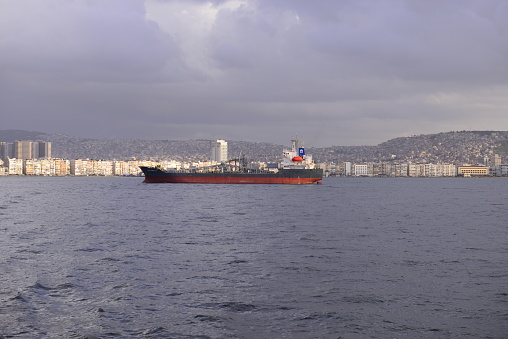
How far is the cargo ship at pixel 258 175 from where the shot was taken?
11106cm

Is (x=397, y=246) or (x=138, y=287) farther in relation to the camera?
(x=397, y=246)

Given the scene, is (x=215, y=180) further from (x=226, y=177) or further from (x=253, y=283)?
(x=253, y=283)

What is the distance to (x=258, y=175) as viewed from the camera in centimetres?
11525

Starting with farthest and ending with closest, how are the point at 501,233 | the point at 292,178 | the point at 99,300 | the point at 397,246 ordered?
the point at 292,178 → the point at 501,233 → the point at 397,246 → the point at 99,300

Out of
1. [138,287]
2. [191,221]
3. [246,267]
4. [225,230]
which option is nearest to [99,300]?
[138,287]

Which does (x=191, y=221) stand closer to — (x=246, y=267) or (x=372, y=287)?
(x=246, y=267)

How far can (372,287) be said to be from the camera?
49.2 ft

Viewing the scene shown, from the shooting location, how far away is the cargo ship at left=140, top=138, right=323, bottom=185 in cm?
11106

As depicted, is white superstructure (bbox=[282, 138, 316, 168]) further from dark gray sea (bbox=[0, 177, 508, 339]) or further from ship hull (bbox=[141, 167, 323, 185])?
dark gray sea (bbox=[0, 177, 508, 339])

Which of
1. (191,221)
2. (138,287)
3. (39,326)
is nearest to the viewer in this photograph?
(39,326)

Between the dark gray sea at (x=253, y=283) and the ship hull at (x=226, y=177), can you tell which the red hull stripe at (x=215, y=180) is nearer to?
the ship hull at (x=226, y=177)

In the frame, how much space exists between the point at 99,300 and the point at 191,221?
2186 cm

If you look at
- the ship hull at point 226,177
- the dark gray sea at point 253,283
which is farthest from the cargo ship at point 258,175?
the dark gray sea at point 253,283

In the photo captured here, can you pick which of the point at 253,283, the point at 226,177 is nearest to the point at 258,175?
the point at 226,177
